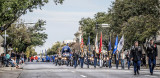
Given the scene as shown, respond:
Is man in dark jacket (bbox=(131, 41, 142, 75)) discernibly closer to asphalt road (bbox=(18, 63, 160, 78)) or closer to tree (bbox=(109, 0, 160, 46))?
asphalt road (bbox=(18, 63, 160, 78))

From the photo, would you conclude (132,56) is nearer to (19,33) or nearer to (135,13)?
(135,13)

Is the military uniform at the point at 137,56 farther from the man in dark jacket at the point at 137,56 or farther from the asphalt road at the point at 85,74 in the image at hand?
the asphalt road at the point at 85,74

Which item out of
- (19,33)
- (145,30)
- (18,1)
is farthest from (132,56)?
(19,33)

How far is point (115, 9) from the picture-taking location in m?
51.7

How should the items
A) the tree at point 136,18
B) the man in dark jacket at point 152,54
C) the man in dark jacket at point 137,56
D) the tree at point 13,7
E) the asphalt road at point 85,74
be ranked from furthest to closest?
the tree at point 136,18 < the tree at point 13,7 < the man in dark jacket at point 152,54 < the man in dark jacket at point 137,56 < the asphalt road at point 85,74

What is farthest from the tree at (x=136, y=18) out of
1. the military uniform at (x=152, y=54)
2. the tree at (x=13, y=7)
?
the military uniform at (x=152, y=54)

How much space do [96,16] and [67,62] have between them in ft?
188

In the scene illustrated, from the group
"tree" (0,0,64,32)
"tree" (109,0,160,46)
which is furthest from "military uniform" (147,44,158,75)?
"tree" (109,0,160,46)

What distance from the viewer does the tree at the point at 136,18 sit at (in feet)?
132

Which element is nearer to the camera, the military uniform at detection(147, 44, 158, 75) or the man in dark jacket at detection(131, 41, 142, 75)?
the man in dark jacket at detection(131, 41, 142, 75)

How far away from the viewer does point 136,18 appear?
42.4 m

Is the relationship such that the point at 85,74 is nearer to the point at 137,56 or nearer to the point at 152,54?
the point at 137,56

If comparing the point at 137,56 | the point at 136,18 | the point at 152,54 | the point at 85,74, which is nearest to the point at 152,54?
the point at 152,54

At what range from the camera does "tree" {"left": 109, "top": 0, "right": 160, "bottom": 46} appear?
4012cm
